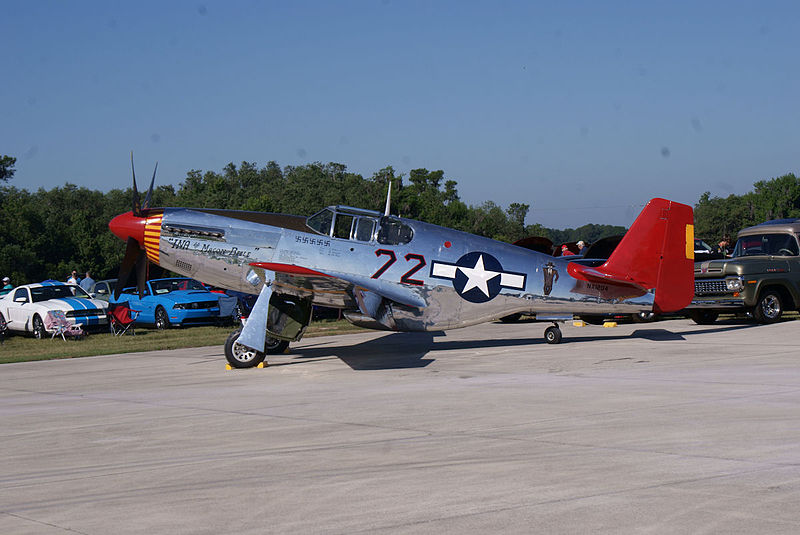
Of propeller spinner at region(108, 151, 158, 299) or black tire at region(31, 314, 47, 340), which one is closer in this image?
propeller spinner at region(108, 151, 158, 299)

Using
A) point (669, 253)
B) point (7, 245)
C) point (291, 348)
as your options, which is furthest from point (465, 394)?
point (7, 245)

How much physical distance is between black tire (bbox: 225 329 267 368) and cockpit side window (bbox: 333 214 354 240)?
2436 millimetres

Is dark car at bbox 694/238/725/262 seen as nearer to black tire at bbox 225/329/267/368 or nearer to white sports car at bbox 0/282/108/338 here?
black tire at bbox 225/329/267/368

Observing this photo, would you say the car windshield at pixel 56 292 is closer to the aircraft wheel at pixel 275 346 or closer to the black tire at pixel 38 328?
the black tire at pixel 38 328

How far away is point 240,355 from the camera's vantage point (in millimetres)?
13297

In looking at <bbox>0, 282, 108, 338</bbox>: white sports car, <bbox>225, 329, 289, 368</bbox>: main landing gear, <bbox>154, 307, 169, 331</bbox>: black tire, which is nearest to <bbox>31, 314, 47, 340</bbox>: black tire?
<bbox>0, 282, 108, 338</bbox>: white sports car

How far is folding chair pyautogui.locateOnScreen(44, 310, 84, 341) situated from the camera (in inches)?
862

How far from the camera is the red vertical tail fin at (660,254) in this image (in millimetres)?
14336

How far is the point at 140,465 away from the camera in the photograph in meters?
6.42

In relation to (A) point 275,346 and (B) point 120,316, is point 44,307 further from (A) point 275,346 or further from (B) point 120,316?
(A) point 275,346

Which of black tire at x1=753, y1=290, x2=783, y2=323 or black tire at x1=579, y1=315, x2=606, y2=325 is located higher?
black tire at x1=753, y1=290, x2=783, y2=323

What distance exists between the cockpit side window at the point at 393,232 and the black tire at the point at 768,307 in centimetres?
951

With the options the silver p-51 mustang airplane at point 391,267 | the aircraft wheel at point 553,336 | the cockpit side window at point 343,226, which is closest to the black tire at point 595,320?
the aircraft wheel at point 553,336

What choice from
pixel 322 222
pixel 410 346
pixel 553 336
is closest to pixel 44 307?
pixel 410 346
